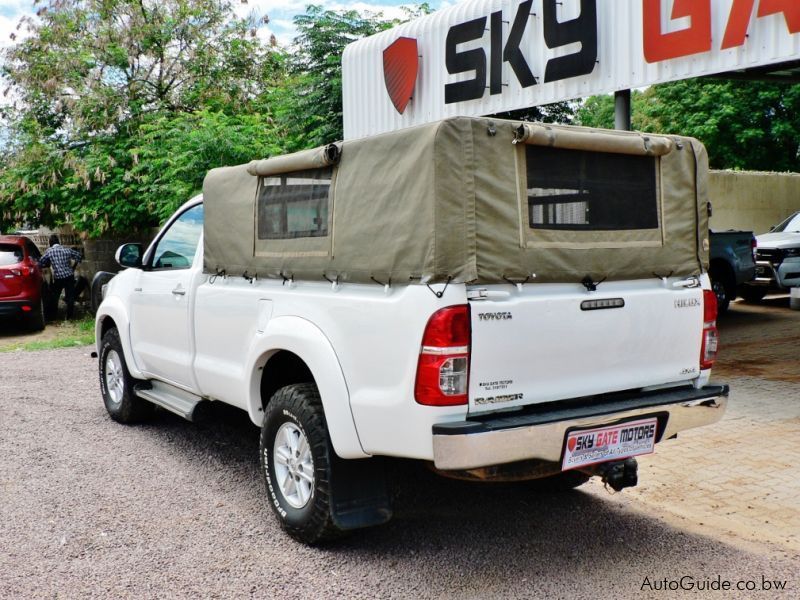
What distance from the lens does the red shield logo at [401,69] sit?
489 inches

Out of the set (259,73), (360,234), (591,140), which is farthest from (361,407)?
(259,73)

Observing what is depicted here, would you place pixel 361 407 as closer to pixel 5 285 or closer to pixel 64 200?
pixel 5 285

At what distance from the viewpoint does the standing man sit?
1625cm

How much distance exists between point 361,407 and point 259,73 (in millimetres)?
16679

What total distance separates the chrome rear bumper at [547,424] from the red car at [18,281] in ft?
41.0

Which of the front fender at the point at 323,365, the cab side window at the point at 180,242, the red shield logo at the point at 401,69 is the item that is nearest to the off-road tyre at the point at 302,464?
the front fender at the point at 323,365

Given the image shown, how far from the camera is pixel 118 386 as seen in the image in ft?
23.8

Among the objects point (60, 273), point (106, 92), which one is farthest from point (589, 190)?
point (106, 92)

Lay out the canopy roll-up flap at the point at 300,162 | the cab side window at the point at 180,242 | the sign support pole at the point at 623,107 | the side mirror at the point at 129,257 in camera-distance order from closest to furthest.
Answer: the canopy roll-up flap at the point at 300,162 < the cab side window at the point at 180,242 < the side mirror at the point at 129,257 < the sign support pole at the point at 623,107

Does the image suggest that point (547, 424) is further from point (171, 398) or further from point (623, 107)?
point (623, 107)

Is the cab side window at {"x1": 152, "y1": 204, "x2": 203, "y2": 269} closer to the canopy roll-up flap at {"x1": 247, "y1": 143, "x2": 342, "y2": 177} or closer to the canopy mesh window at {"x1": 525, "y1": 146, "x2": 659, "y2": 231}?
the canopy roll-up flap at {"x1": 247, "y1": 143, "x2": 342, "y2": 177}

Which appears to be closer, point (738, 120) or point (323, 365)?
point (323, 365)

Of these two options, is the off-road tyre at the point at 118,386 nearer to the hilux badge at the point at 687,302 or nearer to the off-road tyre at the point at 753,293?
the hilux badge at the point at 687,302

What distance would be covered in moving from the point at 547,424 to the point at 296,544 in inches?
62.1
